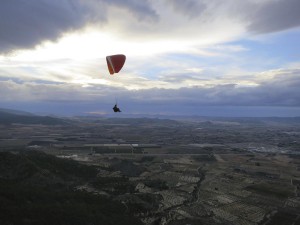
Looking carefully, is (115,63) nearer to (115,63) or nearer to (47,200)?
(115,63)

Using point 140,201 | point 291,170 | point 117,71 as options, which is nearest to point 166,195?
point 140,201

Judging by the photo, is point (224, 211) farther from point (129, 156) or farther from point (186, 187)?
point (129, 156)

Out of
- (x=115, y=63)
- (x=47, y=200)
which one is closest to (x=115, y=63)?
(x=115, y=63)

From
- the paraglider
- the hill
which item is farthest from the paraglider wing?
the hill

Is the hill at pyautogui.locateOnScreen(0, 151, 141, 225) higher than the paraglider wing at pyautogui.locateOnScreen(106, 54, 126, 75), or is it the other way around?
the paraglider wing at pyautogui.locateOnScreen(106, 54, 126, 75)

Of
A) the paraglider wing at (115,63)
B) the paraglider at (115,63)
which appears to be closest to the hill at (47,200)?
the paraglider at (115,63)

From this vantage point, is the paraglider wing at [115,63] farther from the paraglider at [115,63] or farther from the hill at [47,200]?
Result: the hill at [47,200]

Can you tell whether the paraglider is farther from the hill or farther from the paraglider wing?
the hill

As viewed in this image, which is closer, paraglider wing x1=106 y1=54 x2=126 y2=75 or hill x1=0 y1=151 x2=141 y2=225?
hill x1=0 y1=151 x2=141 y2=225
